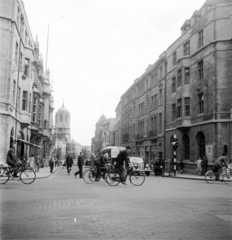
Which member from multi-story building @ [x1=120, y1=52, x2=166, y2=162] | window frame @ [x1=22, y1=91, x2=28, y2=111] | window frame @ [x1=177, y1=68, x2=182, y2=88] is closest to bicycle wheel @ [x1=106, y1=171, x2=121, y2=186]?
window frame @ [x1=22, y1=91, x2=28, y2=111]

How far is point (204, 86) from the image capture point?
30359 mm

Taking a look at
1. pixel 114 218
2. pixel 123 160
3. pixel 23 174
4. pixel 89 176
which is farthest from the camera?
pixel 89 176

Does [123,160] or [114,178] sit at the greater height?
[123,160]

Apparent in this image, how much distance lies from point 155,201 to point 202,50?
80.6ft

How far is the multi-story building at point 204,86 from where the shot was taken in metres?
28.1

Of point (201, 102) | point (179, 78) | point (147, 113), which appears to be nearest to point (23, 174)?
point (201, 102)

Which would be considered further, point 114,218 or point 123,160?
point 123,160

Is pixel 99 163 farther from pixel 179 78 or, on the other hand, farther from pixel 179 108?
pixel 179 78

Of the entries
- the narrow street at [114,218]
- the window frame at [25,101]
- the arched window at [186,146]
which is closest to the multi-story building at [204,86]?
the arched window at [186,146]

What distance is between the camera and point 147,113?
5000 cm

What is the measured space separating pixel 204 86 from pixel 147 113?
20063 mm

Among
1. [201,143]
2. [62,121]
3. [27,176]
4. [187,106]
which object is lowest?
[27,176]

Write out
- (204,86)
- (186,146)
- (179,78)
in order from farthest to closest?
(179,78) → (186,146) → (204,86)

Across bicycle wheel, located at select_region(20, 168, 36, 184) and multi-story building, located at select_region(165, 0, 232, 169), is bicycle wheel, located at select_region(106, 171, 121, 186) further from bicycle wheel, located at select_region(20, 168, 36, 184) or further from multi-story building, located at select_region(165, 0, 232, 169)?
multi-story building, located at select_region(165, 0, 232, 169)
